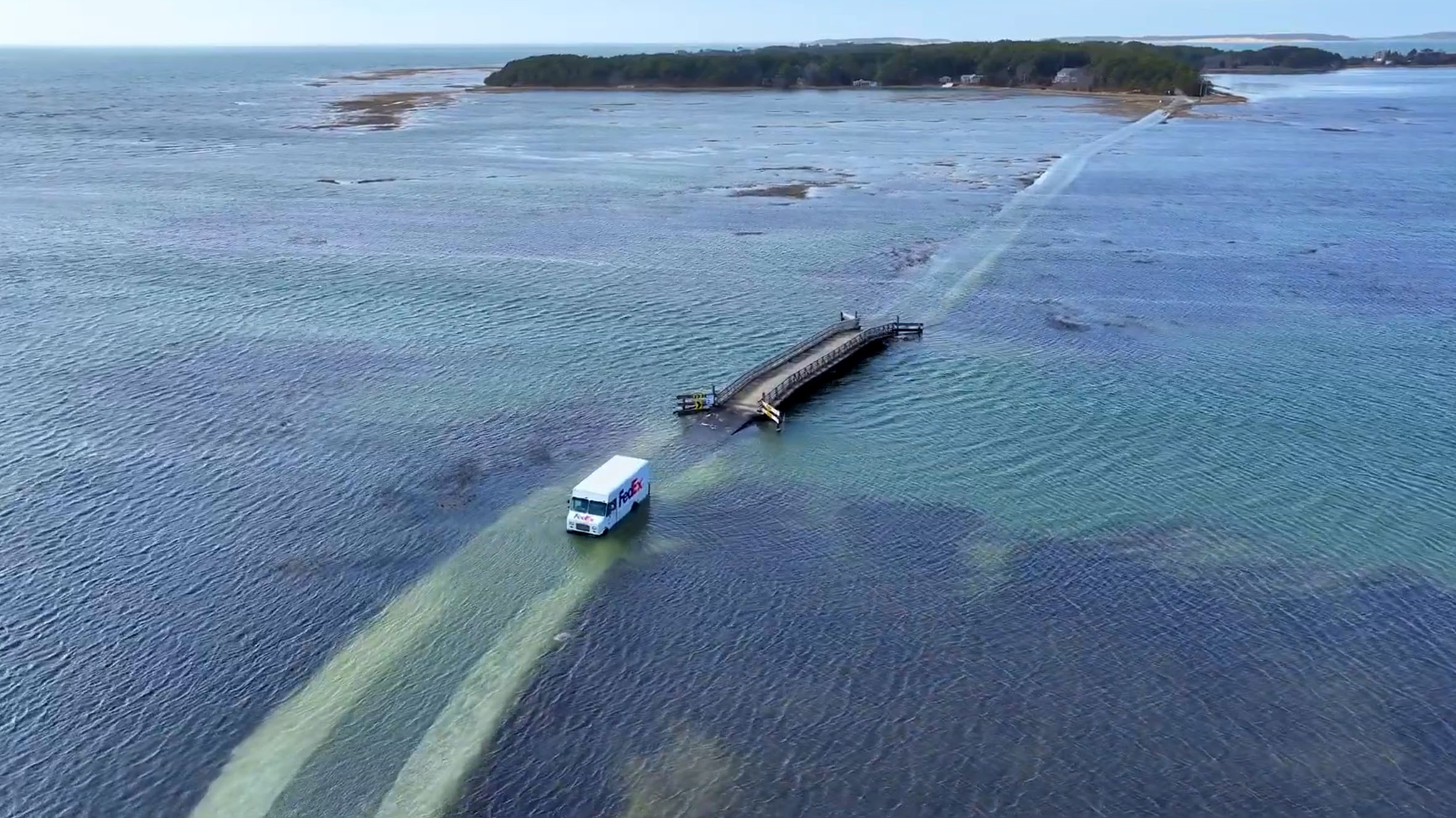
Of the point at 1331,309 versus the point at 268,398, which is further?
the point at 1331,309

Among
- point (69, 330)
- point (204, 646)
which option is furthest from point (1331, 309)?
point (69, 330)

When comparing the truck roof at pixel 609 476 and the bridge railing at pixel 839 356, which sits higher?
the truck roof at pixel 609 476

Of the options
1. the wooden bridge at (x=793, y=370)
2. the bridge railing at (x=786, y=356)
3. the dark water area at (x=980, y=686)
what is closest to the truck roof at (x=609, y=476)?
the dark water area at (x=980, y=686)

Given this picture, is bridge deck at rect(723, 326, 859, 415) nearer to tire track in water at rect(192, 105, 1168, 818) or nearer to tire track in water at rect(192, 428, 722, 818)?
tire track in water at rect(192, 105, 1168, 818)

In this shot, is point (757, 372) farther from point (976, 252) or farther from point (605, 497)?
point (976, 252)

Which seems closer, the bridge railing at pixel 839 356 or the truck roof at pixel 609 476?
the truck roof at pixel 609 476

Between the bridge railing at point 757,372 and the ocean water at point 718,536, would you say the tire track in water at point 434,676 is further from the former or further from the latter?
the bridge railing at point 757,372

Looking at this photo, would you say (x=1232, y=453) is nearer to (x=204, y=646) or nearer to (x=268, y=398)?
(x=204, y=646)
